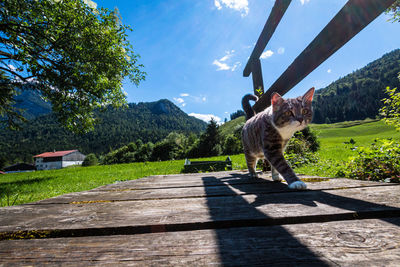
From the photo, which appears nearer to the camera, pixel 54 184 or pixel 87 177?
pixel 54 184

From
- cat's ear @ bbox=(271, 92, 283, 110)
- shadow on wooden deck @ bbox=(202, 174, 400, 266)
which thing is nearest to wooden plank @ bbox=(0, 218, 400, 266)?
shadow on wooden deck @ bbox=(202, 174, 400, 266)

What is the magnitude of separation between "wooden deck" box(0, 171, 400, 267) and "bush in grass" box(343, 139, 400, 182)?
2150mm

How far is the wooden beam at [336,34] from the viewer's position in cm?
120

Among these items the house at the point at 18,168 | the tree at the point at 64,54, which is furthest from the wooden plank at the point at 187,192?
the house at the point at 18,168

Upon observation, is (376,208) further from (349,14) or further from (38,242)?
(38,242)

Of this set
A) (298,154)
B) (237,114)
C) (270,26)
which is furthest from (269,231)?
(237,114)

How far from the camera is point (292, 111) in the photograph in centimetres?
216

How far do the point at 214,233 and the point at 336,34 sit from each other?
1.81 metres

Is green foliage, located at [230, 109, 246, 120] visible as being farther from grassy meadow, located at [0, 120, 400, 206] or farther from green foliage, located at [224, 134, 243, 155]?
grassy meadow, located at [0, 120, 400, 206]

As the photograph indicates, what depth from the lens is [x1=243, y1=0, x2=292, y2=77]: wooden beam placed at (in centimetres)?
254

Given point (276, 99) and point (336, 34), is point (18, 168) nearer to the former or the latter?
point (276, 99)

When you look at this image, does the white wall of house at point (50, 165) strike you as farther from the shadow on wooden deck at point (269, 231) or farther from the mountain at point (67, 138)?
the shadow on wooden deck at point (269, 231)

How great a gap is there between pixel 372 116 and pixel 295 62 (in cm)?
10222

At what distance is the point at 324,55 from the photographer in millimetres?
1649
